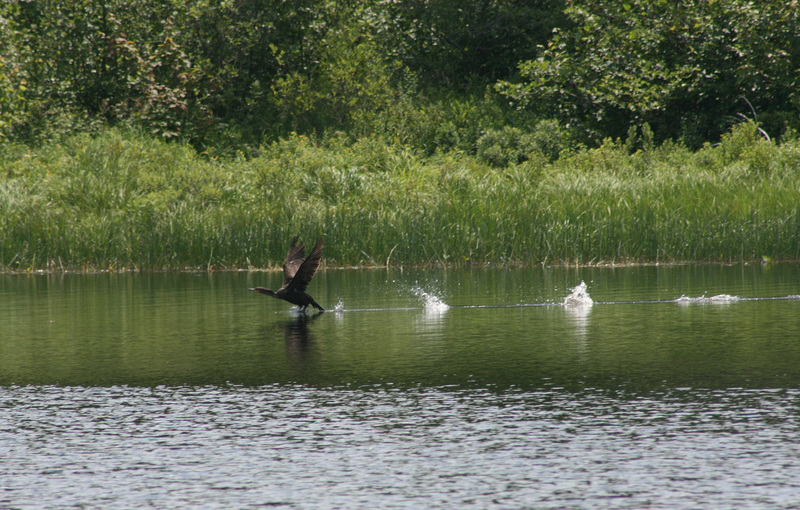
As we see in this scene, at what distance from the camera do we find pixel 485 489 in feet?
17.7

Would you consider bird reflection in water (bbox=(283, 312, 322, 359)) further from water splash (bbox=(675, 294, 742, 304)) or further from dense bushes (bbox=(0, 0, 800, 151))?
dense bushes (bbox=(0, 0, 800, 151))

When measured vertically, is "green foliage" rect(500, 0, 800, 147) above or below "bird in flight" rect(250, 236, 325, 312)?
above

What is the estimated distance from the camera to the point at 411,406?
7.49 meters

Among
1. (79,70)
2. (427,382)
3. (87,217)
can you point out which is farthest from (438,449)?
(79,70)

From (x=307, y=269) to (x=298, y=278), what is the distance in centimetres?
26

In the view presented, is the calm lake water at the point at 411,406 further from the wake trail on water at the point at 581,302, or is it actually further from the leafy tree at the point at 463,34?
the leafy tree at the point at 463,34

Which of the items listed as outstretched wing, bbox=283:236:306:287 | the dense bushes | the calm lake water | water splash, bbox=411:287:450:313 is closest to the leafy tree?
the dense bushes

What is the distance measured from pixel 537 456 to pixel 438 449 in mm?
599

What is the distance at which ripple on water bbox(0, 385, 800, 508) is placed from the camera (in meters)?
5.33

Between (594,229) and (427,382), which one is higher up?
(594,229)

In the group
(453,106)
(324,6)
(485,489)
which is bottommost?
(485,489)

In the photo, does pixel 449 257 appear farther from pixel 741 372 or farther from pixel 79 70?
pixel 79 70

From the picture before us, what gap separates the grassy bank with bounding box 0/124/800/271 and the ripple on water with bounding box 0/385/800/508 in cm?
1501

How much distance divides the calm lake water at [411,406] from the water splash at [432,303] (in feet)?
0.46
